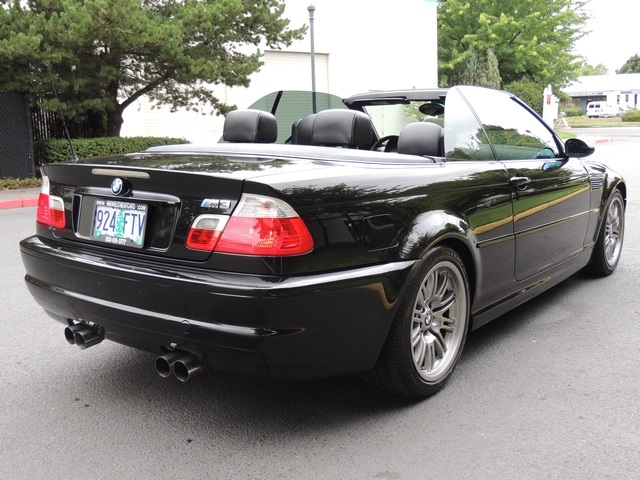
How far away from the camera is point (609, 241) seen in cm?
551

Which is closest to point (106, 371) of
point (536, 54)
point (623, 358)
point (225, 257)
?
point (225, 257)

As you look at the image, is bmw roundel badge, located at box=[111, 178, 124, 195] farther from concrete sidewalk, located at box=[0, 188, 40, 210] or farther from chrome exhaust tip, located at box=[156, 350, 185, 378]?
concrete sidewalk, located at box=[0, 188, 40, 210]

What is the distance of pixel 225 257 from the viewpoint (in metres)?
2.53

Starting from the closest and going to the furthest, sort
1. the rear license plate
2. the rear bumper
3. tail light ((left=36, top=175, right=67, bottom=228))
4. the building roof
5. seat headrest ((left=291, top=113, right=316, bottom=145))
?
the rear bumper, the rear license plate, tail light ((left=36, top=175, right=67, bottom=228)), seat headrest ((left=291, top=113, right=316, bottom=145)), the building roof

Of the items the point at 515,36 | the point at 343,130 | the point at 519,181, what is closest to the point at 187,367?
the point at 343,130

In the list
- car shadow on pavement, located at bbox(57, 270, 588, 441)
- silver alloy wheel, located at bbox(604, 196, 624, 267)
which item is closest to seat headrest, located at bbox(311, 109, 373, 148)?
car shadow on pavement, located at bbox(57, 270, 588, 441)

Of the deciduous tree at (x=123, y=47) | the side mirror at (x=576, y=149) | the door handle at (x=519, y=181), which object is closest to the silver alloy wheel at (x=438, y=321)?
the door handle at (x=519, y=181)

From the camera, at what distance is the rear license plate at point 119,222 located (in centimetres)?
279

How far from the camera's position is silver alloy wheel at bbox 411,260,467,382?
10.2 feet

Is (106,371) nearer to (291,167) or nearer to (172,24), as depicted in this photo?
(291,167)

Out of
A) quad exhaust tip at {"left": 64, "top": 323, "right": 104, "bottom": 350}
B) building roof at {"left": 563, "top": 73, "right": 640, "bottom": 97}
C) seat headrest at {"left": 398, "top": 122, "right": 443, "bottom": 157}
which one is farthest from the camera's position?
building roof at {"left": 563, "top": 73, "right": 640, "bottom": 97}

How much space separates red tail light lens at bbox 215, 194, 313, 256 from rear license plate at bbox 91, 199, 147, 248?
0.44 m

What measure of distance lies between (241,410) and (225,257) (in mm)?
896

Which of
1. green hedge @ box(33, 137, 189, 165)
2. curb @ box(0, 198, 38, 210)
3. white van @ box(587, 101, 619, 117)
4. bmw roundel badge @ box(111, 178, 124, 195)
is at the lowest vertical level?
curb @ box(0, 198, 38, 210)
